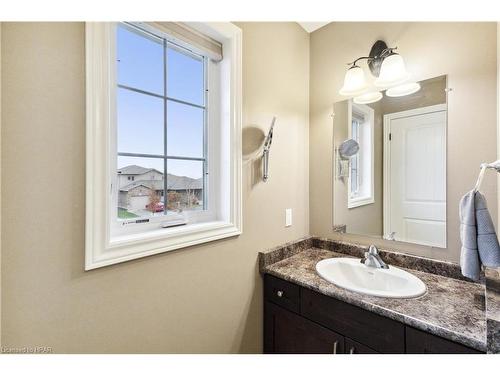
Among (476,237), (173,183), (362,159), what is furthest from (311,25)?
(476,237)

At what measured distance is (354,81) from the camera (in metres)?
1.39

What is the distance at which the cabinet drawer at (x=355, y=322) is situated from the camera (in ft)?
2.81

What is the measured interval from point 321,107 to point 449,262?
117 centimetres

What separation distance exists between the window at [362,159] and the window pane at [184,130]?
98 cm

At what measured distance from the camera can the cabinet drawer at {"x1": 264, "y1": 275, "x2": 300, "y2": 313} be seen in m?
1.17

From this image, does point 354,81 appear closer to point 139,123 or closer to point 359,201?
point 359,201

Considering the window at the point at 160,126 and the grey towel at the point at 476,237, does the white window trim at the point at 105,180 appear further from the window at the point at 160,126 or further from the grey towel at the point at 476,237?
the grey towel at the point at 476,237

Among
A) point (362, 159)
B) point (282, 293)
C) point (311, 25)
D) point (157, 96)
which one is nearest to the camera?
point (157, 96)

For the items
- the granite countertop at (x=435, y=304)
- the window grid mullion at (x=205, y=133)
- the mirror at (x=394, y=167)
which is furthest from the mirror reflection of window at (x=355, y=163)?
the window grid mullion at (x=205, y=133)

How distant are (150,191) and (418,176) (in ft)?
4.57

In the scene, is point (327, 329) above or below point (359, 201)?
below

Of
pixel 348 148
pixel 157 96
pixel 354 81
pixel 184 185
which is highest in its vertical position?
pixel 354 81
